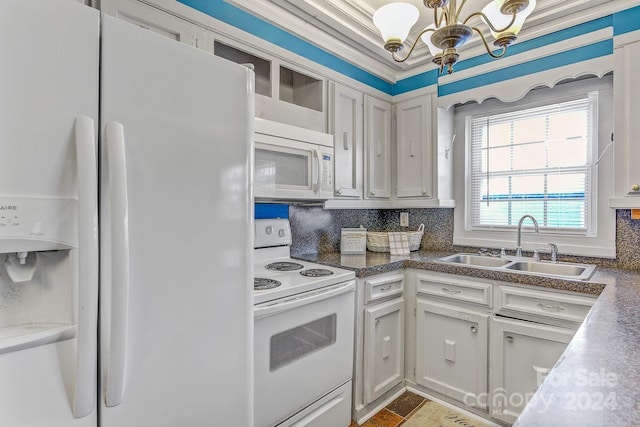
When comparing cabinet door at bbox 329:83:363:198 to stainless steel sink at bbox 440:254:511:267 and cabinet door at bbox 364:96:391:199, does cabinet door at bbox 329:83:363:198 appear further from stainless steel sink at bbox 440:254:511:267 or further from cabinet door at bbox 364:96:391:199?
stainless steel sink at bbox 440:254:511:267

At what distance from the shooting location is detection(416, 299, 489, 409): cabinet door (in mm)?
1972

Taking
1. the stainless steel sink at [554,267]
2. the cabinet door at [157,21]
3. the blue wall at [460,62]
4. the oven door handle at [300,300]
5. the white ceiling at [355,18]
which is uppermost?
the white ceiling at [355,18]

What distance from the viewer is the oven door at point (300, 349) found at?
1436 millimetres

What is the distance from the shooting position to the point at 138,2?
1503 mm

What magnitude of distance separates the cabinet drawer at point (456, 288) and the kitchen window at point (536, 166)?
0.82 metres

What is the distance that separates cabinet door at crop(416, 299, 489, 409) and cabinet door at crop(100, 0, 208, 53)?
80.0 inches

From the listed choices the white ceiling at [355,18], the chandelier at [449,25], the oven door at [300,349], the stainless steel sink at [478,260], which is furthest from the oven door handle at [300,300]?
the white ceiling at [355,18]

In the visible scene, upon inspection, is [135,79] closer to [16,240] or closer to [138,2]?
[16,240]

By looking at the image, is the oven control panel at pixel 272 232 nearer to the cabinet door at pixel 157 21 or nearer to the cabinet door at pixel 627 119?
the cabinet door at pixel 157 21

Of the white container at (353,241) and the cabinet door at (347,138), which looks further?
the white container at (353,241)

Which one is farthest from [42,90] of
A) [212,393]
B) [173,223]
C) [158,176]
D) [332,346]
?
[332,346]

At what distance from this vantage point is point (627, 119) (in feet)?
5.94

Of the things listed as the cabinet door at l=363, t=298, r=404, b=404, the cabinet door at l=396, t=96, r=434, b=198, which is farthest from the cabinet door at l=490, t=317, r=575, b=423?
the cabinet door at l=396, t=96, r=434, b=198

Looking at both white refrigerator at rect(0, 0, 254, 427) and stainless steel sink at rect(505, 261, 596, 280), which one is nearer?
white refrigerator at rect(0, 0, 254, 427)
